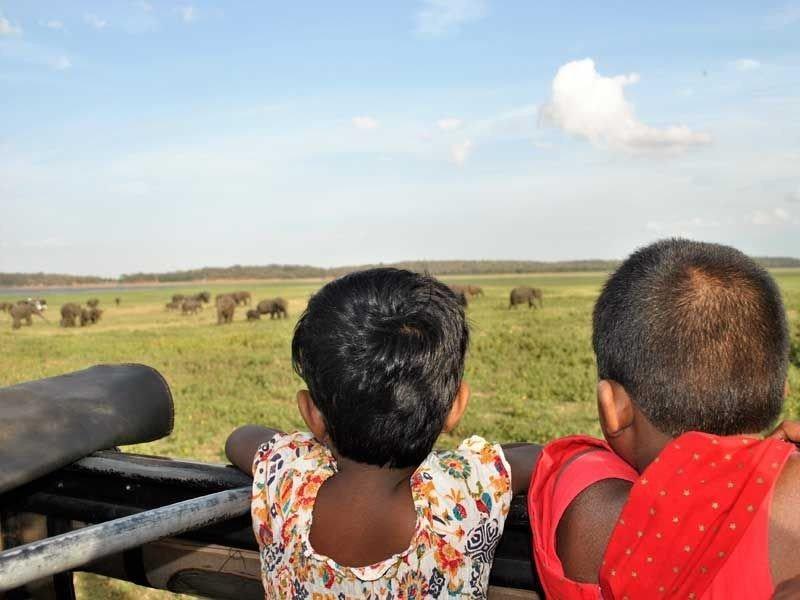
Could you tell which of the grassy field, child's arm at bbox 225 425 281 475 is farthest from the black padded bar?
the grassy field

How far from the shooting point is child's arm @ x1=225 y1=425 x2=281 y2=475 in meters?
1.79

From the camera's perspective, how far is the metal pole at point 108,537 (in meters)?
1.14

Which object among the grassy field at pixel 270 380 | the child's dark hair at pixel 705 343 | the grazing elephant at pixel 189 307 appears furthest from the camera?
the grazing elephant at pixel 189 307

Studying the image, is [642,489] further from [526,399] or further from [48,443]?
[526,399]

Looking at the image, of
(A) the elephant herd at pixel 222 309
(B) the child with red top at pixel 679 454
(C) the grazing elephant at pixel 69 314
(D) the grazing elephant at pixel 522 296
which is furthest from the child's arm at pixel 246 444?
(C) the grazing elephant at pixel 69 314

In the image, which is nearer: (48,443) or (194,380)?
(48,443)

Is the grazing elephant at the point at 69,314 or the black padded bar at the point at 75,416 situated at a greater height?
the black padded bar at the point at 75,416

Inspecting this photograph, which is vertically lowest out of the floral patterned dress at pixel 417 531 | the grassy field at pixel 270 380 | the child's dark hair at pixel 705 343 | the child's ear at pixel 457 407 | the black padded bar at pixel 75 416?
the grassy field at pixel 270 380

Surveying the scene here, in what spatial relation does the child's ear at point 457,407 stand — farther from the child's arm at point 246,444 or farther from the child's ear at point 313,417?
the child's arm at point 246,444

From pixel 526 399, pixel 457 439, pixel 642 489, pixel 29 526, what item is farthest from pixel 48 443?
pixel 526 399

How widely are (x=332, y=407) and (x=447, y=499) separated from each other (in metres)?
0.30

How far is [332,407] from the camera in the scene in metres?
1.46

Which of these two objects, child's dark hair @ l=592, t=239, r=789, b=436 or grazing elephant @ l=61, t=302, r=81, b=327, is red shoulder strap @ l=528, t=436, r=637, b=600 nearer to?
child's dark hair @ l=592, t=239, r=789, b=436

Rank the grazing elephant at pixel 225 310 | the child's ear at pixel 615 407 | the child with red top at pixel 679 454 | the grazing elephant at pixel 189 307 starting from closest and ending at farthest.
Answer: the child with red top at pixel 679 454 < the child's ear at pixel 615 407 < the grazing elephant at pixel 225 310 < the grazing elephant at pixel 189 307
